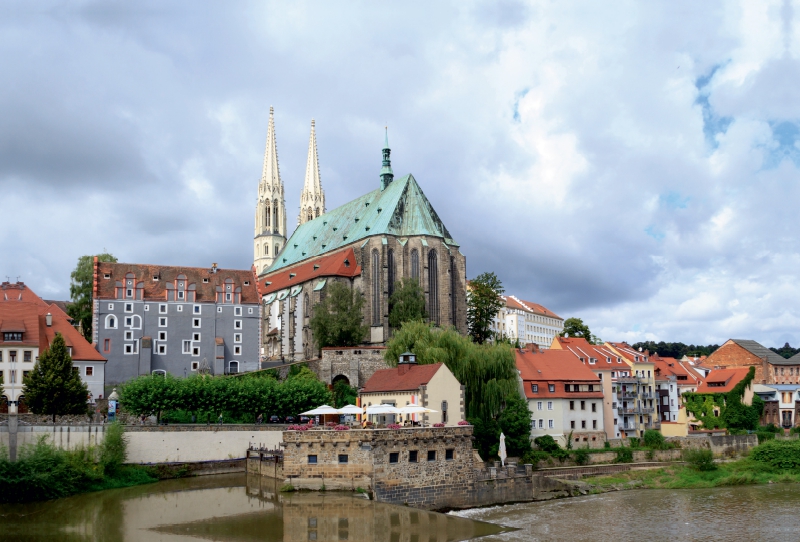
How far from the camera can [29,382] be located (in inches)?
2183

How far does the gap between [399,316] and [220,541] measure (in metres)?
58.7

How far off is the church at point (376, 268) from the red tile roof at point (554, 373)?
2441 centimetres

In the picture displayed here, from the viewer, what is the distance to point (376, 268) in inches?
3927

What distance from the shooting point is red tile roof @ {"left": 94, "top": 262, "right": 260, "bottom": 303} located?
79.6 meters

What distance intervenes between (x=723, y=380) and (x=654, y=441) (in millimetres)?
17851

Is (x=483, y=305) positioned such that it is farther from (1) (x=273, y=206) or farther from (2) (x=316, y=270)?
(1) (x=273, y=206)

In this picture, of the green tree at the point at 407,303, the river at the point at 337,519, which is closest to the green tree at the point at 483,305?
the green tree at the point at 407,303

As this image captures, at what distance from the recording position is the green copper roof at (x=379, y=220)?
10181 cm

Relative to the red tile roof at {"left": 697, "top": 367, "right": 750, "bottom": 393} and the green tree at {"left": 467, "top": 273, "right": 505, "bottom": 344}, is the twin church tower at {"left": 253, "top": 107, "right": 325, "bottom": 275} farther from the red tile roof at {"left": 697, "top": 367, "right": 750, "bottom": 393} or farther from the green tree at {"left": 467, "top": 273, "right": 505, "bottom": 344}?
the red tile roof at {"left": 697, "top": 367, "right": 750, "bottom": 393}

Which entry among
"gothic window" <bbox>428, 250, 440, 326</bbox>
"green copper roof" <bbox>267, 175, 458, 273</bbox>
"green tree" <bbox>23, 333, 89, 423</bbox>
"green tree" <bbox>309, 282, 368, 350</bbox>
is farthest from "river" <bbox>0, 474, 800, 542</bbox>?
A: "green copper roof" <bbox>267, 175, 458, 273</bbox>

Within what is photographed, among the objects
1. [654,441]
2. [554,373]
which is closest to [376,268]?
[554,373]

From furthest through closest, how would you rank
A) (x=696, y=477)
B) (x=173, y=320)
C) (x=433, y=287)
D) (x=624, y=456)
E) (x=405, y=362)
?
1. (x=433, y=287)
2. (x=173, y=320)
3. (x=624, y=456)
4. (x=405, y=362)
5. (x=696, y=477)

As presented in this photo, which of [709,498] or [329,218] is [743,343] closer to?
[709,498]

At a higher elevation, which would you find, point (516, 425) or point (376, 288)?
point (376, 288)
